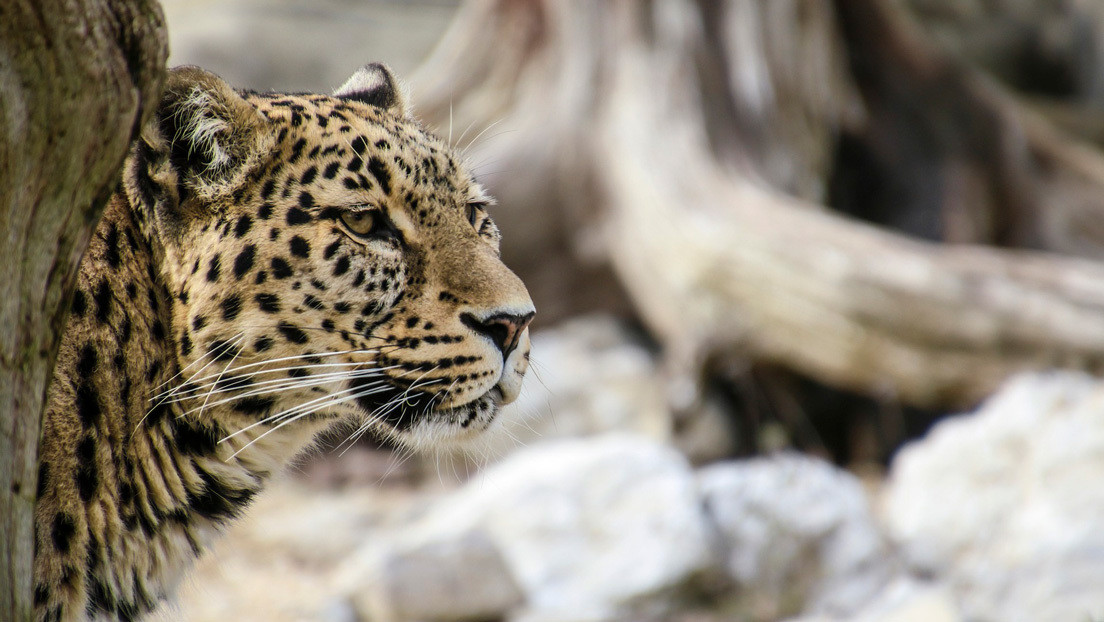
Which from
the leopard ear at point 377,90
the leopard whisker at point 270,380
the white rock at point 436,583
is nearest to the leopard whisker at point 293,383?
the leopard whisker at point 270,380

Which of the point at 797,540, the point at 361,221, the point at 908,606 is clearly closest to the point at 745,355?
the point at 797,540

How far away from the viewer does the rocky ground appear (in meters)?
6.37

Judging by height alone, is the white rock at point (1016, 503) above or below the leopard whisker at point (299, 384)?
above

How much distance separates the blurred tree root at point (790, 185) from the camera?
8.25 m

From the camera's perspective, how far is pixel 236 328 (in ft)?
10.8

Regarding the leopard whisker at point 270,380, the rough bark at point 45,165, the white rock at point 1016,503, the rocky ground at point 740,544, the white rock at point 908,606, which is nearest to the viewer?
the rough bark at point 45,165

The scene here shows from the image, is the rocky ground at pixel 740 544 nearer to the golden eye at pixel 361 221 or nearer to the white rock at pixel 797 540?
the white rock at pixel 797 540

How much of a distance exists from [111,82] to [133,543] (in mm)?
1521

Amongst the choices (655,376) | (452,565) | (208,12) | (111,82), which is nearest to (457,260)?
(111,82)

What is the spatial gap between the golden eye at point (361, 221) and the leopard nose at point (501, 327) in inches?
17.6

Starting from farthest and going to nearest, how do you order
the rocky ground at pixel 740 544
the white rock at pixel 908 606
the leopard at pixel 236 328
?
the rocky ground at pixel 740 544
the white rock at pixel 908 606
the leopard at pixel 236 328

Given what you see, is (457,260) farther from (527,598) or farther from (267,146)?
(527,598)

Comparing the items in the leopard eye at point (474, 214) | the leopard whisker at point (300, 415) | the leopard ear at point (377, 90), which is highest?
the leopard ear at point (377, 90)

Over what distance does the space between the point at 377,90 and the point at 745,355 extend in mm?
5854
